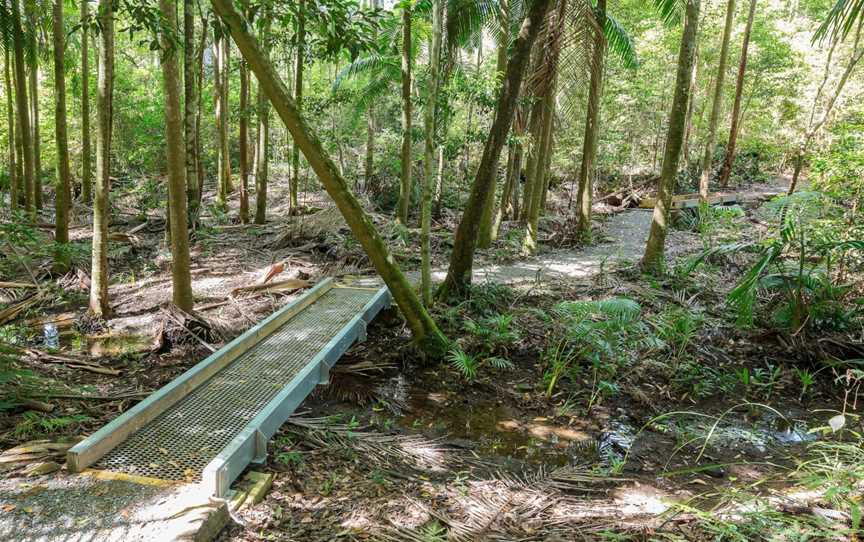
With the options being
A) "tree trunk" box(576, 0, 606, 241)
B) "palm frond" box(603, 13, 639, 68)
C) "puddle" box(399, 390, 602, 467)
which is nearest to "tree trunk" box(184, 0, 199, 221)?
"puddle" box(399, 390, 602, 467)

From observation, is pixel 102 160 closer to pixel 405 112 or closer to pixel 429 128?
pixel 429 128

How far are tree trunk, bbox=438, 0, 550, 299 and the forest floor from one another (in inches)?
18.1

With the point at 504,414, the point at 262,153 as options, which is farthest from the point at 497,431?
the point at 262,153

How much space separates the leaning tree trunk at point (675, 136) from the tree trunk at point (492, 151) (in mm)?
3038

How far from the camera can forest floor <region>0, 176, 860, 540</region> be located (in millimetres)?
3375

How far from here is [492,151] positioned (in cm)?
671

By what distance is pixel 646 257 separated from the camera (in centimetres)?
923

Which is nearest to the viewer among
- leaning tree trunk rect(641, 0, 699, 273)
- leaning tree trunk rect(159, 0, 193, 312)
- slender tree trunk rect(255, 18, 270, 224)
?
leaning tree trunk rect(159, 0, 193, 312)

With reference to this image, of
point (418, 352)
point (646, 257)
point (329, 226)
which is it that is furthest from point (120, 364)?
point (646, 257)

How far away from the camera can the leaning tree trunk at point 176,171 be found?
5.79m

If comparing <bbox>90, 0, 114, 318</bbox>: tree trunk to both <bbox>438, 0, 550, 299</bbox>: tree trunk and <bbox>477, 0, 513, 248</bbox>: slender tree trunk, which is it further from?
<bbox>477, 0, 513, 248</bbox>: slender tree trunk

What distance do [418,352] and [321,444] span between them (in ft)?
6.82

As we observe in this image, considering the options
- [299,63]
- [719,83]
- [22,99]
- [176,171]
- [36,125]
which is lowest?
[176,171]

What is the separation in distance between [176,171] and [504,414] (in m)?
4.52
